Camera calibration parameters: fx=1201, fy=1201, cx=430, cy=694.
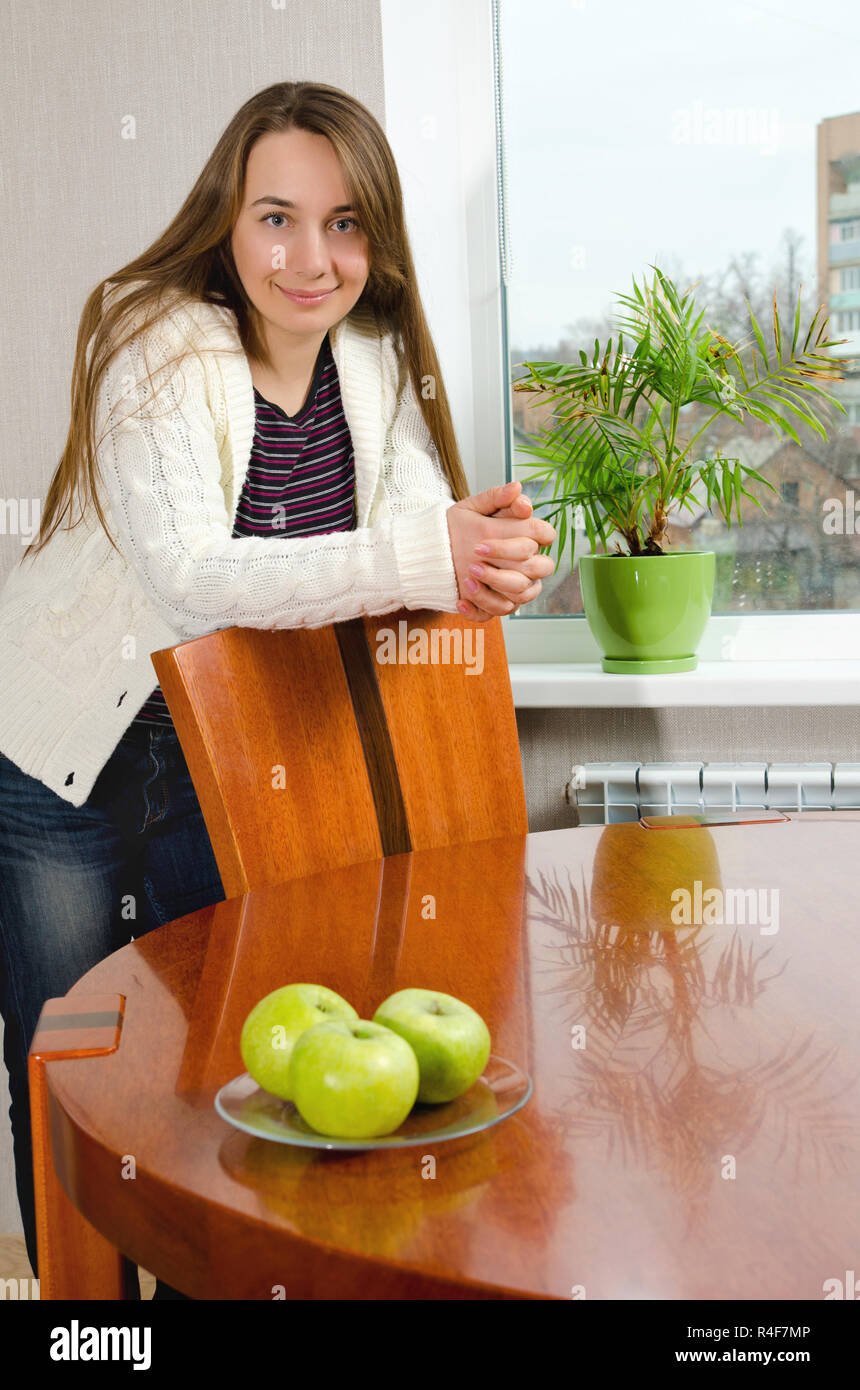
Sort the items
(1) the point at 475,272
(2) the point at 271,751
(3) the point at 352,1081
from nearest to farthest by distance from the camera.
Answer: (3) the point at 352,1081
(2) the point at 271,751
(1) the point at 475,272

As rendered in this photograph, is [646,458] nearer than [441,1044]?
No

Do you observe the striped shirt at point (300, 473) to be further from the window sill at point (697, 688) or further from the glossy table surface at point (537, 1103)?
the glossy table surface at point (537, 1103)

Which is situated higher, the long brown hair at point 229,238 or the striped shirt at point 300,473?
the long brown hair at point 229,238

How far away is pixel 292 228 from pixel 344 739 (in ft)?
2.16

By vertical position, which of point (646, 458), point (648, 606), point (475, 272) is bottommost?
point (648, 606)

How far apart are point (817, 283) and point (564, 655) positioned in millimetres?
773

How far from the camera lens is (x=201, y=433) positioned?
1.33 metres

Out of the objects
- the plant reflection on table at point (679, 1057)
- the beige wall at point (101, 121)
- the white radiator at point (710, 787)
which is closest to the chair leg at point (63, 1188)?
the plant reflection on table at point (679, 1057)

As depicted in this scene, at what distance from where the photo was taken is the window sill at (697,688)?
184 centimetres

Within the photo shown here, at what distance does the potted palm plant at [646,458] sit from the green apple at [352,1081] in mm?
1398

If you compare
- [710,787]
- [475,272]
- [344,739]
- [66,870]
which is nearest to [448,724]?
[344,739]

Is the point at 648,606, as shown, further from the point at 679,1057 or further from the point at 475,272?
the point at 679,1057

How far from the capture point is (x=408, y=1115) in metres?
0.57
